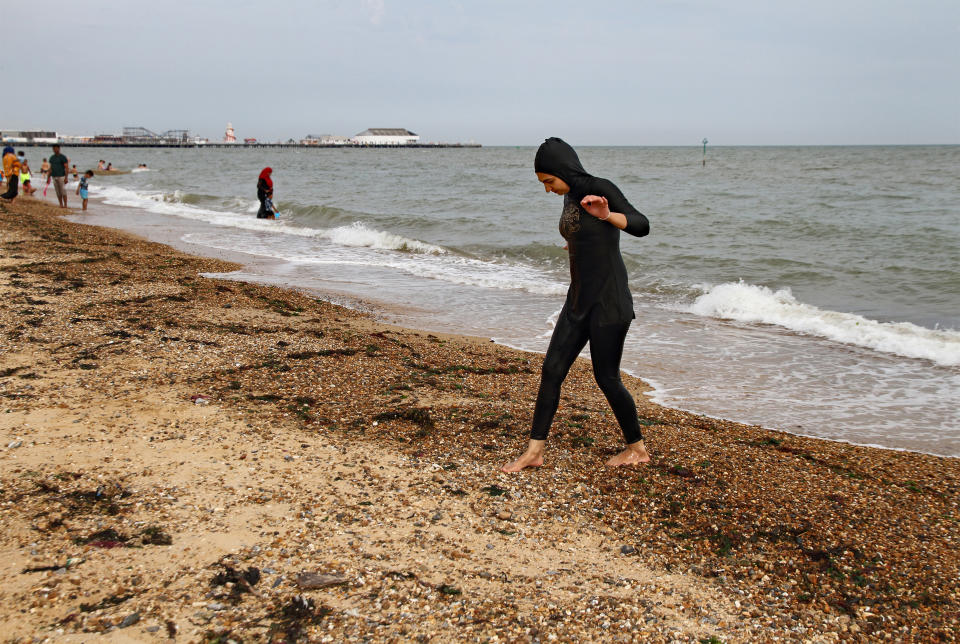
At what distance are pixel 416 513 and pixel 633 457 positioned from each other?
1533 mm

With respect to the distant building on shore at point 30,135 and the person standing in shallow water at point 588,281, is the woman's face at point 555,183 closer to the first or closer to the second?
the person standing in shallow water at point 588,281

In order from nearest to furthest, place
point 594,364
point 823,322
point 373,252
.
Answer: point 594,364, point 823,322, point 373,252

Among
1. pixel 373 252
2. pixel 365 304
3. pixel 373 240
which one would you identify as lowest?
pixel 365 304

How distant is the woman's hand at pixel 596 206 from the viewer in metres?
3.91

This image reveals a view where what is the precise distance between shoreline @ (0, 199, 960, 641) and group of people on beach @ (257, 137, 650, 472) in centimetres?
49

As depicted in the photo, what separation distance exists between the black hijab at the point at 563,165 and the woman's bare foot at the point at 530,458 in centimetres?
156

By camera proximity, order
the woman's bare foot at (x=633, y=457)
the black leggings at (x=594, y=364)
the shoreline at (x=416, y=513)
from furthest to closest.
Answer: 1. the woman's bare foot at (x=633, y=457)
2. the black leggings at (x=594, y=364)
3. the shoreline at (x=416, y=513)

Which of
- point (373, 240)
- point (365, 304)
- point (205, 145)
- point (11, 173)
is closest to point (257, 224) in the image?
point (373, 240)

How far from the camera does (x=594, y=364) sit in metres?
4.39

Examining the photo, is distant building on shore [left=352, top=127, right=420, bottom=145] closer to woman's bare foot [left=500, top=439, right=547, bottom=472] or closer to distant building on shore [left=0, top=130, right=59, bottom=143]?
distant building on shore [left=0, top=130, right=59, bottom=143]

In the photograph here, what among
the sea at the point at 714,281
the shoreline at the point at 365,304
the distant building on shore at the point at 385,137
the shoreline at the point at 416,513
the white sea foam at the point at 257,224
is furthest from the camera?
the distant building on shore at the point at 385,137

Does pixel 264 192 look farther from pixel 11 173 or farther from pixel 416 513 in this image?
pixel 416 513

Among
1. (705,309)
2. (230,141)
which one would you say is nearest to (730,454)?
(705,309)

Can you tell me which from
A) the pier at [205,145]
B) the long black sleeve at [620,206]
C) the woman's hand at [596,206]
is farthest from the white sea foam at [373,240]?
the pier at [205,145]
